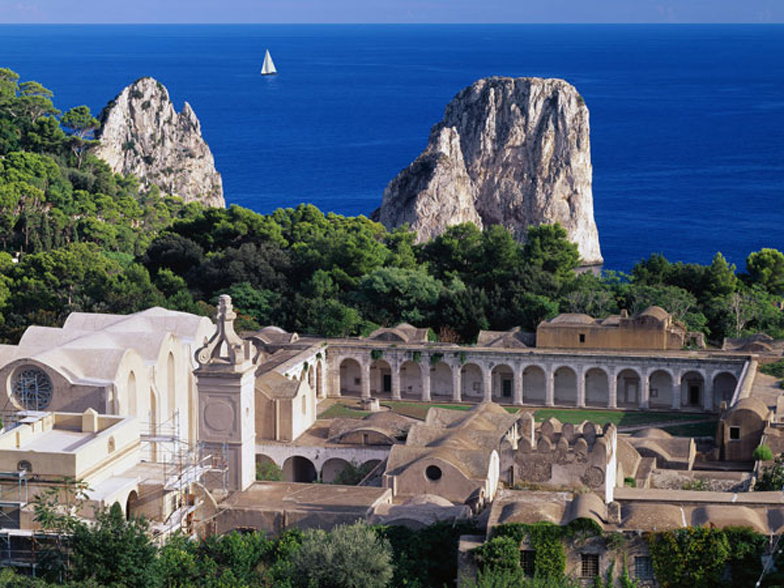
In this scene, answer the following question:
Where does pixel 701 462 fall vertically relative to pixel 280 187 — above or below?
below

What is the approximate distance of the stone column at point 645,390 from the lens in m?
58.8

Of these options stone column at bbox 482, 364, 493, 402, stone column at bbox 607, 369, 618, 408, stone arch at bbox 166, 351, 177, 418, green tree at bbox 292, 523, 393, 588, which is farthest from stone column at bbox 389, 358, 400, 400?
green tree at bbox 292, 523, 393, 588

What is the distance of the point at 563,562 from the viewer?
95.5 feet

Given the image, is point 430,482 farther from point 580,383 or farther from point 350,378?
point 350,378

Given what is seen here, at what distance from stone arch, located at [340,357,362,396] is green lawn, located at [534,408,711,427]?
953 centimetres

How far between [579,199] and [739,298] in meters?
54.5

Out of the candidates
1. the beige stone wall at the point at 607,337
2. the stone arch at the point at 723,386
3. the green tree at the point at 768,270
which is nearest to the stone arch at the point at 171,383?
the beige stone wall at the point at 607,337

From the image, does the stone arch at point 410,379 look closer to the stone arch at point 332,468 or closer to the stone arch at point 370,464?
the stone arch at point 332,468

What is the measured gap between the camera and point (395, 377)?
203 ft

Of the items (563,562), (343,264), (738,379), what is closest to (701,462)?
(738,379)

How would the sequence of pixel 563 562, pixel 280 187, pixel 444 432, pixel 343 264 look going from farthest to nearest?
pixel 280 187, pixel 343 264, pixel 444 432, pixel 563 562

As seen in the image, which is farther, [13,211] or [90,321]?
[13,211]

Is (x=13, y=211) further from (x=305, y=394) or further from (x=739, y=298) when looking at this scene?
(x=739, y=298)

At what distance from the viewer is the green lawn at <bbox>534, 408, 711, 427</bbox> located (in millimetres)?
56312
